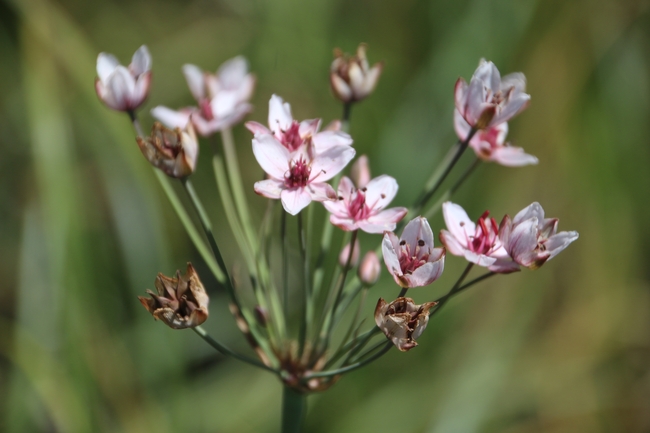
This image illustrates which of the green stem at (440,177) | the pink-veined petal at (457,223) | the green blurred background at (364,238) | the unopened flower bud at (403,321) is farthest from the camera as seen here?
the green blurred background at (364,238)

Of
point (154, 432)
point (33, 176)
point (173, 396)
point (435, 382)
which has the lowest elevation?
point (435, 382)

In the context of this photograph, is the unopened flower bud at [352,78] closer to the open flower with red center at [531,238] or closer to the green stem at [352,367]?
the open flower with red center at [531,238]

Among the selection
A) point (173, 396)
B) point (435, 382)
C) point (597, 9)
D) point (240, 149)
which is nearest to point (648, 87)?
point (597, 9)

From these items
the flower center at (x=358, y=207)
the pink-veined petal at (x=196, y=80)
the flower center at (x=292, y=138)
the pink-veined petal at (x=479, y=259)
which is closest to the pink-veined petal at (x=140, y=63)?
the pink-veined petal at (x=196, y=80)

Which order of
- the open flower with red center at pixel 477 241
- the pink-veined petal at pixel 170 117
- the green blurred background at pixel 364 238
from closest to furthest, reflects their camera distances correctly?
the open flower with red center at pixel 477 241, the pink-veined petal at pixel 170 117, the green blurred background at pixel 364 238

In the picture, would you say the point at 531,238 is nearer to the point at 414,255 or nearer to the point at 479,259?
the point at 479,259

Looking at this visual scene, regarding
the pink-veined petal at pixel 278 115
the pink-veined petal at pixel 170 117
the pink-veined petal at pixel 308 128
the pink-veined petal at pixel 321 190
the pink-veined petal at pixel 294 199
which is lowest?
the pink-veined petal at pixel 321 190

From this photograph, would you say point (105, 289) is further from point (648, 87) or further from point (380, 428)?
point (648, 87)

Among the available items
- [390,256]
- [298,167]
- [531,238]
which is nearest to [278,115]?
[298,167]
